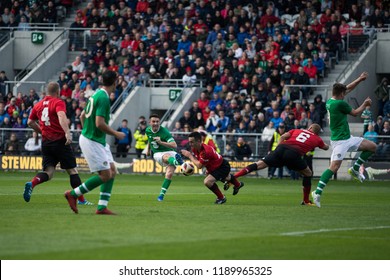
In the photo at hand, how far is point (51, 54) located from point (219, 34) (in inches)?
378

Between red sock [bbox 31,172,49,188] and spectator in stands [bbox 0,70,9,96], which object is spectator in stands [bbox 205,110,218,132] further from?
red sock [bbox 31,172,49,188]

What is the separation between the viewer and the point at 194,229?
1361 centimetres

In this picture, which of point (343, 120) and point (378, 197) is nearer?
point (343, 120)

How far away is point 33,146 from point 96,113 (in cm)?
2477

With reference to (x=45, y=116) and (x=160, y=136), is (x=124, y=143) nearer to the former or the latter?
(x=160, y=136)

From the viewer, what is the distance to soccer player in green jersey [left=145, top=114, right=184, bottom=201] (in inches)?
838

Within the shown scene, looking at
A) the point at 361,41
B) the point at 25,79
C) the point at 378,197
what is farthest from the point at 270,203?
the point at 25,79

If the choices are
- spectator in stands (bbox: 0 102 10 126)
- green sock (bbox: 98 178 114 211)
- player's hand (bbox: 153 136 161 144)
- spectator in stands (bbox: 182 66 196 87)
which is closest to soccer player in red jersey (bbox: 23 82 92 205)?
green sock (bbox: 98 178 114 211)

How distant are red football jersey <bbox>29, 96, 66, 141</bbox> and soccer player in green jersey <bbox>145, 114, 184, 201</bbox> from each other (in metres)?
3.51

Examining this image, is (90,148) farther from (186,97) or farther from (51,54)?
(51,54)

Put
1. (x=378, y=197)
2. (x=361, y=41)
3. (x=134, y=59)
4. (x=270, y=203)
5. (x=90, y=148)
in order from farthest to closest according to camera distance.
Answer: (x=134, y=59)
(x=361, y=41)
(x=378, y=197)
(x=270, y=203)
(x=90, y=148)

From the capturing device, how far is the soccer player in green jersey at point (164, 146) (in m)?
21.3

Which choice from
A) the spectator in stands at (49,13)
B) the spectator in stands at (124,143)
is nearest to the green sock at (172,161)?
the spectator in stands at (124,143)

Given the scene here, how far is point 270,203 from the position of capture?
2052 centimetres
